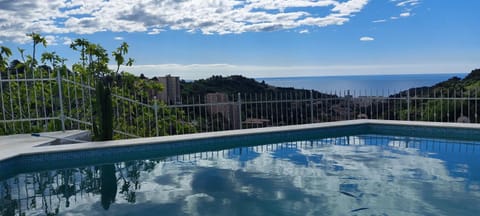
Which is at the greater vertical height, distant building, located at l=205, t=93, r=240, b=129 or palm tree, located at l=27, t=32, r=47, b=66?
palm tree, located at l=27, t=32, r=47, b=66

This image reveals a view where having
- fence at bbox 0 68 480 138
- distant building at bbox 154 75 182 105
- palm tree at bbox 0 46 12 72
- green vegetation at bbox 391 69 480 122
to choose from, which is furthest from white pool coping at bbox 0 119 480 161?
distant building at bbox 154 75 182 105

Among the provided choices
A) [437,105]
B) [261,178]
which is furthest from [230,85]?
[261,178]

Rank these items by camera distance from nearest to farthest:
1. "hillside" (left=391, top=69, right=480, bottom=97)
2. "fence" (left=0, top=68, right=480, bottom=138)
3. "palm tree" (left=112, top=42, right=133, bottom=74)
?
1. "fence" (left=0, top=68, right=480, bottom=138)
2. "palm tree" (left=112, top=42, right=133, bottom=74)
3. "hillside" (left=391, top=69, right=480, bottom=97)

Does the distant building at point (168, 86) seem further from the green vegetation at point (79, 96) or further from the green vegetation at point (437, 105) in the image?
the green vegetation at point (437, 105)

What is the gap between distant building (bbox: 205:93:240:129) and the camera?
9117mm

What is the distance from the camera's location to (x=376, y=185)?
5285 millimetres

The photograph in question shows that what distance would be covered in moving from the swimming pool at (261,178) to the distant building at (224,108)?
1141 millimetres

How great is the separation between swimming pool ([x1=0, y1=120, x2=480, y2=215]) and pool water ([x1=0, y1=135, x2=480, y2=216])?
1 centimetres

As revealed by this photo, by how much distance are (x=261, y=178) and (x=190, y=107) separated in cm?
403

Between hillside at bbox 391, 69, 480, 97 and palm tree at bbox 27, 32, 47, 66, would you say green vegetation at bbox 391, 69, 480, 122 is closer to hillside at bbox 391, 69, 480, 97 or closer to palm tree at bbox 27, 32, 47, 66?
hillside at bbox 391, 69, 480, 97

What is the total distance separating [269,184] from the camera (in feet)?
17.8

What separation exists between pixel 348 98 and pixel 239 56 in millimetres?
8789

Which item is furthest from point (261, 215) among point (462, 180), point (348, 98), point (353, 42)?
point (353, 42)

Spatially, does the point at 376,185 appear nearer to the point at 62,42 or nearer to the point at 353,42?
the point at 62,42
